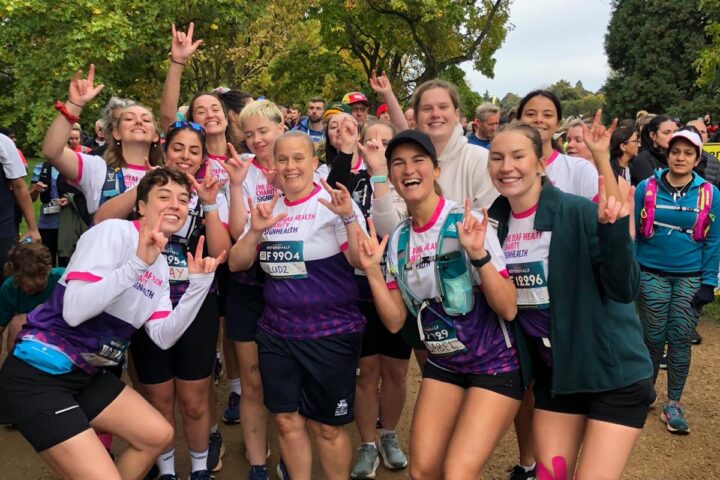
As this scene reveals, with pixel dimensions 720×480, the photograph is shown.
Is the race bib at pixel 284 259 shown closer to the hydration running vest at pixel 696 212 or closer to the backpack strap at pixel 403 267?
the backpack strap at pixel 403 267

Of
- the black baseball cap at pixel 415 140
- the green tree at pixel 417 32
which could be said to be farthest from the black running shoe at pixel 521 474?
the green tree at pixel 417 32

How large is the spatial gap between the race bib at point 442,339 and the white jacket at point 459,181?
2.40ft

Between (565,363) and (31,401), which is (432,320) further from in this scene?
(31,401)

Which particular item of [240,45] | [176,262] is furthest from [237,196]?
[240,45]

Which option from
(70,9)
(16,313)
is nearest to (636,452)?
(16,313)

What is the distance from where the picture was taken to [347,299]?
132 inches

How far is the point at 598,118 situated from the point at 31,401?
10.3 feet

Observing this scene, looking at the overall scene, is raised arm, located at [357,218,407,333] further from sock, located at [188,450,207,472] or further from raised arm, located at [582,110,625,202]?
sock, located at [188,450,207,472]

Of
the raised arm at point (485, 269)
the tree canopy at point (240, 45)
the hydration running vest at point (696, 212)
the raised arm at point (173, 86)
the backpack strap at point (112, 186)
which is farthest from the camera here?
the tree canopy at point (240, 45)

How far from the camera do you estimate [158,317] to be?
3.26 m

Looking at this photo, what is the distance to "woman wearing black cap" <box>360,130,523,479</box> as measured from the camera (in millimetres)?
2705

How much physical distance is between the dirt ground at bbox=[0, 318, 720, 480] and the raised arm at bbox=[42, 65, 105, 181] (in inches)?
82.7

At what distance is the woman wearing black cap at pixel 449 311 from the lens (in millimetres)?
2705

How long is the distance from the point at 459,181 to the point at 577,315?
1229 millimetres
